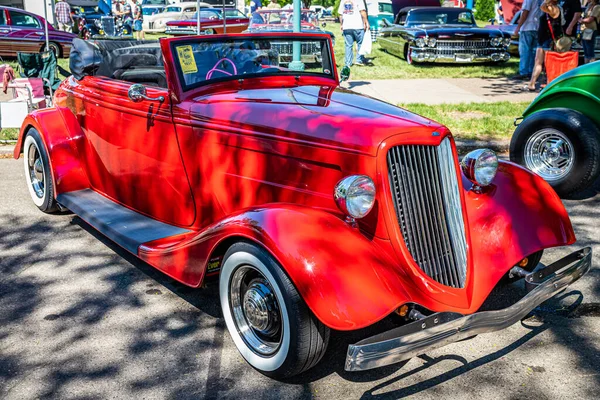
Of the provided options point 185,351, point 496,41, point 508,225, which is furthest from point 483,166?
point 496,41

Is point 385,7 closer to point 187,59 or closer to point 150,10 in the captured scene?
point 150,10

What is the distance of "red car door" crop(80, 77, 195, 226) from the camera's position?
4.16 metres

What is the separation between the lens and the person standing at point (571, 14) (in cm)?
1092

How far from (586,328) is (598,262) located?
1.05m

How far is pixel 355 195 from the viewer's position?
293cm

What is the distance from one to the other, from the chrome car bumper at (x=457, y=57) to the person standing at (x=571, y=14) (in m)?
3.57

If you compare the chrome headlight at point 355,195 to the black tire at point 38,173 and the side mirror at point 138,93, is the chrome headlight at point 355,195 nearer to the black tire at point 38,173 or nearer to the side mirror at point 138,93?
the side mirror at point 138,93

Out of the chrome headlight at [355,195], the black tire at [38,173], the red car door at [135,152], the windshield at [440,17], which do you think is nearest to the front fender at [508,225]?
the chrome headlight at [355,195]

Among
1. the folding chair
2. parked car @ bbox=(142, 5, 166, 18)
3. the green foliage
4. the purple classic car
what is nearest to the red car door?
the folding chair

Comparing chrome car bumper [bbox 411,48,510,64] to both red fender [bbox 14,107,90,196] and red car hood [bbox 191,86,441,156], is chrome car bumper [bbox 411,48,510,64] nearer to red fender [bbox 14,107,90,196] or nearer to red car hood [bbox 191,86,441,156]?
red fender [bbox 14,107,90,196]

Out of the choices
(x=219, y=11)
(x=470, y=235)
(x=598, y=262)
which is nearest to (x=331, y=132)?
(x=470, y=235)

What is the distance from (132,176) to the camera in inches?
182

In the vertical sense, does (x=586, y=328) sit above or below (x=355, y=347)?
below

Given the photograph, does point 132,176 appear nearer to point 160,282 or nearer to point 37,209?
point 160,282
